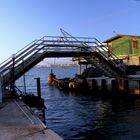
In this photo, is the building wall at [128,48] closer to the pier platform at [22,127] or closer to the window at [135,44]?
the window at [135,44]

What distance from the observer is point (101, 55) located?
3172 centimetres

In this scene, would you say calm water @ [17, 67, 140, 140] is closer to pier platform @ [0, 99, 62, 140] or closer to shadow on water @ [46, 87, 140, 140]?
shadow on water @ [46, 87, 140, 140]

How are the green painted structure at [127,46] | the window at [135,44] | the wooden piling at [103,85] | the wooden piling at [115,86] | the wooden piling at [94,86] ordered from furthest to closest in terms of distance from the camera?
the window at [135,44] < the green painted structure at [127,46] < the wooden piling at [94,86] < the wooden piling at [103,85] < the wooden piling at [115,86]

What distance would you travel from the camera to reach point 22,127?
10.6m

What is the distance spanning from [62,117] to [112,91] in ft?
49.5

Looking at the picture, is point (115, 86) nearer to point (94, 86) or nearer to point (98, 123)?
point (94, 86)

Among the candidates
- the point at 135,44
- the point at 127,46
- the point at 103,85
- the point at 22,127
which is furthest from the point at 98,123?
the point at 127,46

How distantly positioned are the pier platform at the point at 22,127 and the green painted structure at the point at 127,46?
113 feet

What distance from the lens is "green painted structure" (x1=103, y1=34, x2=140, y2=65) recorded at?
4650 centimetres

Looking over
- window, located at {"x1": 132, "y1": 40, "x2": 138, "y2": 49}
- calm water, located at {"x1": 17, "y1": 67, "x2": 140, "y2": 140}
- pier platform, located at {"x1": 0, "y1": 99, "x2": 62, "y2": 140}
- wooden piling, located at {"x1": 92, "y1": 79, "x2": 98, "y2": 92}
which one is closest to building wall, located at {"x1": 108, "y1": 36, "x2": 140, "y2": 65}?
window, located at {"x1": 132, "y1": 40, "x2": 138, "y2": 49}

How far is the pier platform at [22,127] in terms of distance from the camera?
9.29 m

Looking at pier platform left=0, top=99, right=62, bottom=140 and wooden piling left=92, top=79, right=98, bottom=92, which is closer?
pier platform left=0, top=99, right=62, bottom=140

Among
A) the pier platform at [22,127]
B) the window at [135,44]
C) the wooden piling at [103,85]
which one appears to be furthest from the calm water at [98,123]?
the window at [135,44]

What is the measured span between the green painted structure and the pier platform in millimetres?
34321
